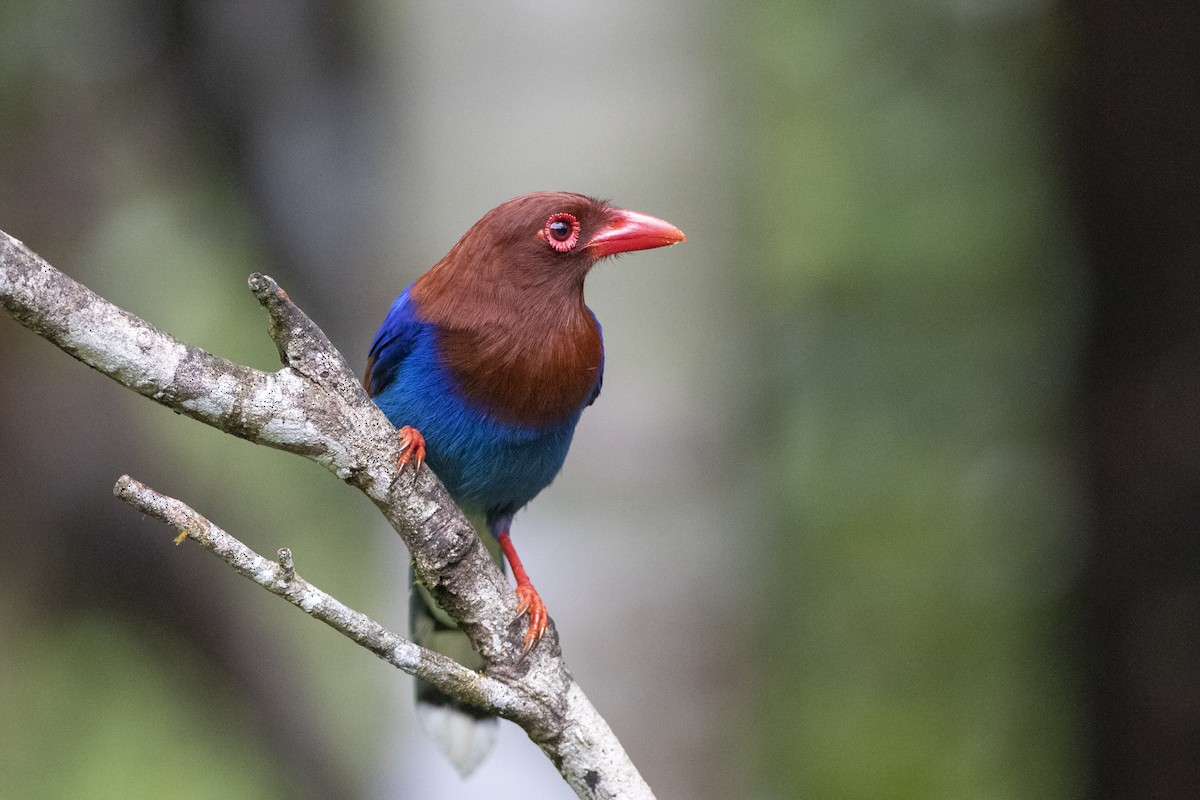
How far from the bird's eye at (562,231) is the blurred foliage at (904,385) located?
3920 mm

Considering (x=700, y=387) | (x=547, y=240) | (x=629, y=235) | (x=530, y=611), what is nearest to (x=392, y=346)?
(x=547, y=240)

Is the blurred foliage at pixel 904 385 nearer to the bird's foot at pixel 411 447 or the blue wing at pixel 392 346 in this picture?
the blue wing at pixel 392 346

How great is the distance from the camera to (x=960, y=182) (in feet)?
23.6

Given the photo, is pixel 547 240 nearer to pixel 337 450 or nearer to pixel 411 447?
pixel 411 447

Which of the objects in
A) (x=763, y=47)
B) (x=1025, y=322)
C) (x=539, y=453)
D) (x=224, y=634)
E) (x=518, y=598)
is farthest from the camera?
(x=763, y=47)

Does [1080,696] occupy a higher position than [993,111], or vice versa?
[993,111]

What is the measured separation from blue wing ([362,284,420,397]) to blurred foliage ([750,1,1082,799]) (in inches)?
156

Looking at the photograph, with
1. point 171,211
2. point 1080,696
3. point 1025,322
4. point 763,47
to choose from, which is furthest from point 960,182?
point 171,211

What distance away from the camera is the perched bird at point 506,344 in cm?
316

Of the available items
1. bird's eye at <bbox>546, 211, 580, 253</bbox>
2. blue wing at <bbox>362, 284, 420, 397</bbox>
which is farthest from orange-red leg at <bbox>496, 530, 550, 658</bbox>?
bird's eye at <bbox>546, 211, 580, 253</bbox>

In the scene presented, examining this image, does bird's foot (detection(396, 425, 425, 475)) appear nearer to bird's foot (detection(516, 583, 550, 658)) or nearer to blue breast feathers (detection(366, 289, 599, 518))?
blue breast feathers (detection(366, 289, 599, 518))

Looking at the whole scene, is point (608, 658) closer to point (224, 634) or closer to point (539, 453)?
point (224, 634)

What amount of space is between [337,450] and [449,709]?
169 cm

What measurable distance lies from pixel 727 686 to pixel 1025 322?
2.84 meters
